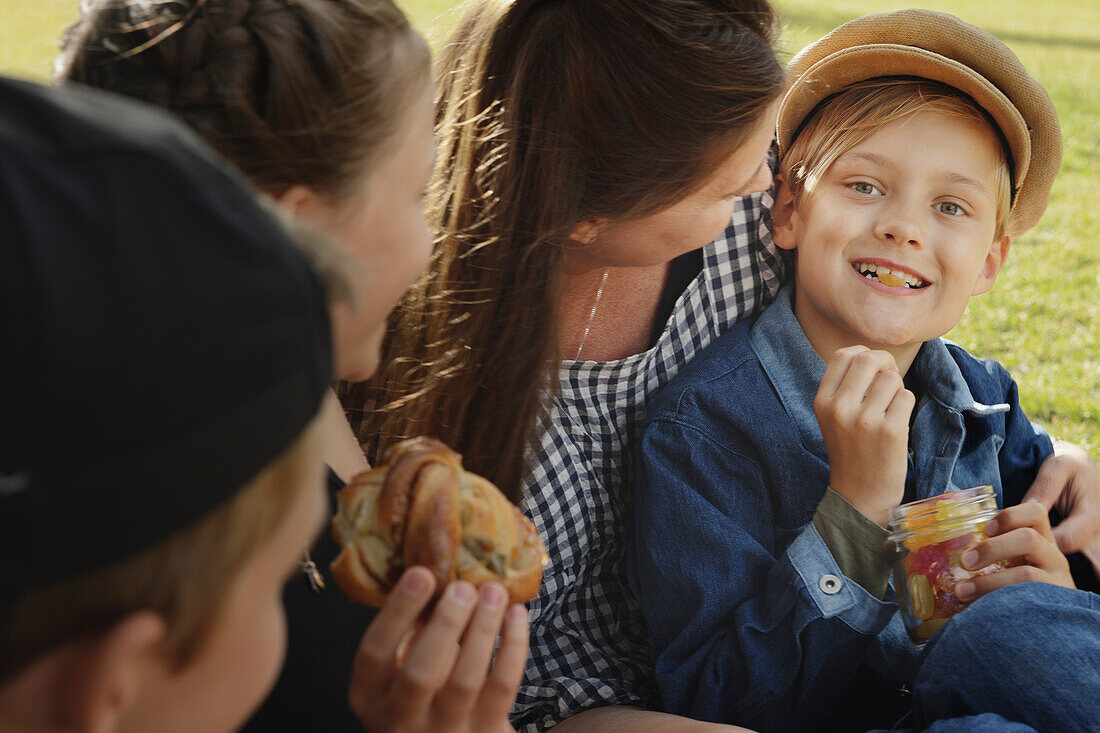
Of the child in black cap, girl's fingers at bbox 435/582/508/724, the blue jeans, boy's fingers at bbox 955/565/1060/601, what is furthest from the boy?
the child in black cap

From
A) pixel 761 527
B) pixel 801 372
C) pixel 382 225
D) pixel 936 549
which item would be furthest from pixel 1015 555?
pixel 382 225

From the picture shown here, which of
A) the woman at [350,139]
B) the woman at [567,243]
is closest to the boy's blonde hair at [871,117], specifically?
the woman at [567,243]

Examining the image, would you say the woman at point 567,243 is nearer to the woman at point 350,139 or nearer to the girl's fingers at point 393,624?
the woman at point 350,139

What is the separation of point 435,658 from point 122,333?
655mm

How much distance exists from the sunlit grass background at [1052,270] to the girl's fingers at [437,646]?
0.91 metres

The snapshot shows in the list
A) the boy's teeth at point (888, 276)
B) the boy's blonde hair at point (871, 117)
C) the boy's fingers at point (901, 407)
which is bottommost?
the boy's fingers at point (901, 407)

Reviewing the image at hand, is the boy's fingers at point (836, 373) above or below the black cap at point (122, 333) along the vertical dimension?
below

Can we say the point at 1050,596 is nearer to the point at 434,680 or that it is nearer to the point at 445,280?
the point at 434,680

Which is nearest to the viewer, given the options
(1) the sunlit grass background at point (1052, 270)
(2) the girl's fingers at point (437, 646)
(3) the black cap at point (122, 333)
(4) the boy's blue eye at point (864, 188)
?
(3) the black cap at point (122, 333)

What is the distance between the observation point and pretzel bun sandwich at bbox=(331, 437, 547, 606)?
1354mm

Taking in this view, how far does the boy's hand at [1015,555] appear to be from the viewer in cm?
188

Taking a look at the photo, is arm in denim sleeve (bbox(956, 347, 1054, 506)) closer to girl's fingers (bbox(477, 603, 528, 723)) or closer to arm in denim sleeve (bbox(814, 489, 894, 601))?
arm in denim sleeve (bbox(814, 489, 894, 601))

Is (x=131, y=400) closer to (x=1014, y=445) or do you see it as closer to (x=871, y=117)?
(x=871, y=117)

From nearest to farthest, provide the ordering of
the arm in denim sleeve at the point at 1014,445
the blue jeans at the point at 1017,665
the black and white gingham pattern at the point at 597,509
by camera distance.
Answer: the blue jeans at the point at 1017,665 → the black and white gingham pattern at the point at 597,509 → the arm in denim sleeve at the point at 1014,445
